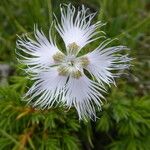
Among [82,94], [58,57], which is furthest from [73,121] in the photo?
[58,57]

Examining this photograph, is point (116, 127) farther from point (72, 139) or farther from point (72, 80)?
point (72, 80)

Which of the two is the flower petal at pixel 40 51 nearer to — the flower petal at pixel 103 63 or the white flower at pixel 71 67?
the white flower at pixel 71 67

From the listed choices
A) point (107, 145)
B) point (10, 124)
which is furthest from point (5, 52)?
point (107, 145)

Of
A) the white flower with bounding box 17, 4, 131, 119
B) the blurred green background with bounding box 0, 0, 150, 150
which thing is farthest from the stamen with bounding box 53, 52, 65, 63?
the blurred green background with bounding box 0, 0, 150, 150

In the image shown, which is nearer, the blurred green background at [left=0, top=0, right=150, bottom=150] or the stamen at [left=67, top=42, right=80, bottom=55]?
the stamen at [left=67, top=42, right=80, bottom=55]

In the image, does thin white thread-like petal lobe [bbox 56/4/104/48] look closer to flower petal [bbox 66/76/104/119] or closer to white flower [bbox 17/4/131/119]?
white flower [bbox 17/4/131/119]

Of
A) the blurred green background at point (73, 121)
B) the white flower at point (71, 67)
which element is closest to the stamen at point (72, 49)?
the white flower at point (71, 67)

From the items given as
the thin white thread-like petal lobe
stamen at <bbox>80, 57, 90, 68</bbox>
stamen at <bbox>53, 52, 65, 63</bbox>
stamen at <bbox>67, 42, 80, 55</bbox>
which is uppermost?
the thin white thread-like petal lobe

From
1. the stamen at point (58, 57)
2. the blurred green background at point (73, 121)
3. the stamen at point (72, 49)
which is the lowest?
the blurred green background at point (73, 121)
